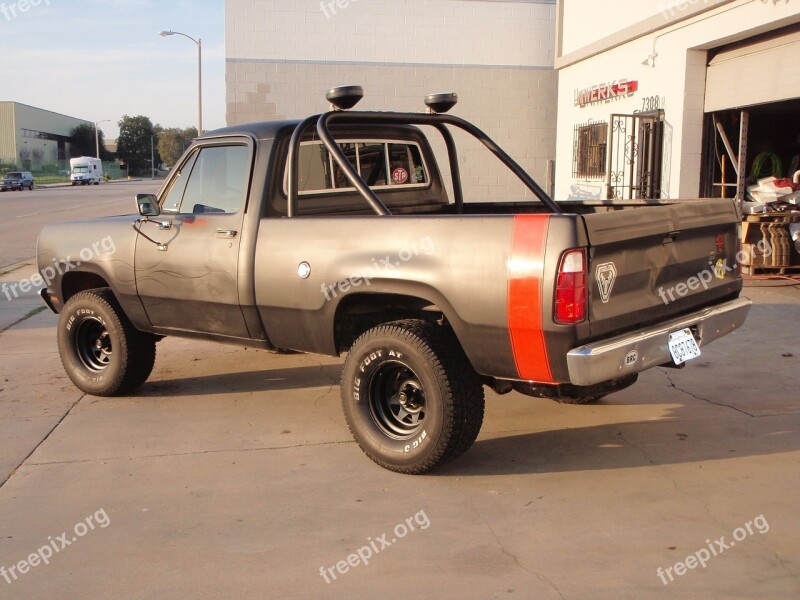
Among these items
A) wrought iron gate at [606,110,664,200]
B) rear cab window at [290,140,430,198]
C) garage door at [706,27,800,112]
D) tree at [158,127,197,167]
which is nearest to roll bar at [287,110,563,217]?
rear cab window at [290,140,430,198]

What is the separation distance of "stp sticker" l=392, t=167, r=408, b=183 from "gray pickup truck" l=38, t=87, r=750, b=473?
13 mm

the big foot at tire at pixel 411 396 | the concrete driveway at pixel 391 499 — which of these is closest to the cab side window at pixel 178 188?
the concrete driveway at pixel 391 499

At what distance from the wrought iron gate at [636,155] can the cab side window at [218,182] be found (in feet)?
29.0

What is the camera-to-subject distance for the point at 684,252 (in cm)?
471

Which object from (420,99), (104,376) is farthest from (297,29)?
(104,376)

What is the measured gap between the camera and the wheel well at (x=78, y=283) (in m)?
6.61

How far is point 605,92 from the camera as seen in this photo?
48.3 ft

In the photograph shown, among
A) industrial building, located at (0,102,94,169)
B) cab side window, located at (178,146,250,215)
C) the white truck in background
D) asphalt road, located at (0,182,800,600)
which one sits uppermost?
industrial building, located at (0,102,94,169)

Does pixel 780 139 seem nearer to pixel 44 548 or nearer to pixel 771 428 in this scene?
pixel 771 428

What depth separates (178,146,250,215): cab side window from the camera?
5.53m

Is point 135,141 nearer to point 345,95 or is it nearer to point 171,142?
point 171,142

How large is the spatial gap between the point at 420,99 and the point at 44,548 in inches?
681

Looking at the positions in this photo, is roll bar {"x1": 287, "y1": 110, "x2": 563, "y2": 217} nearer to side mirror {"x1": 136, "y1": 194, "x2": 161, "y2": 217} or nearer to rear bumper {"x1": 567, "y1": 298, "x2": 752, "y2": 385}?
side mirror {"x1": 136, "y1": 194, "x2": 161, "y2": 217}

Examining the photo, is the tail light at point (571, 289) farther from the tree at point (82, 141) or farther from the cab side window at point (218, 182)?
the tree at point (82, 141)
